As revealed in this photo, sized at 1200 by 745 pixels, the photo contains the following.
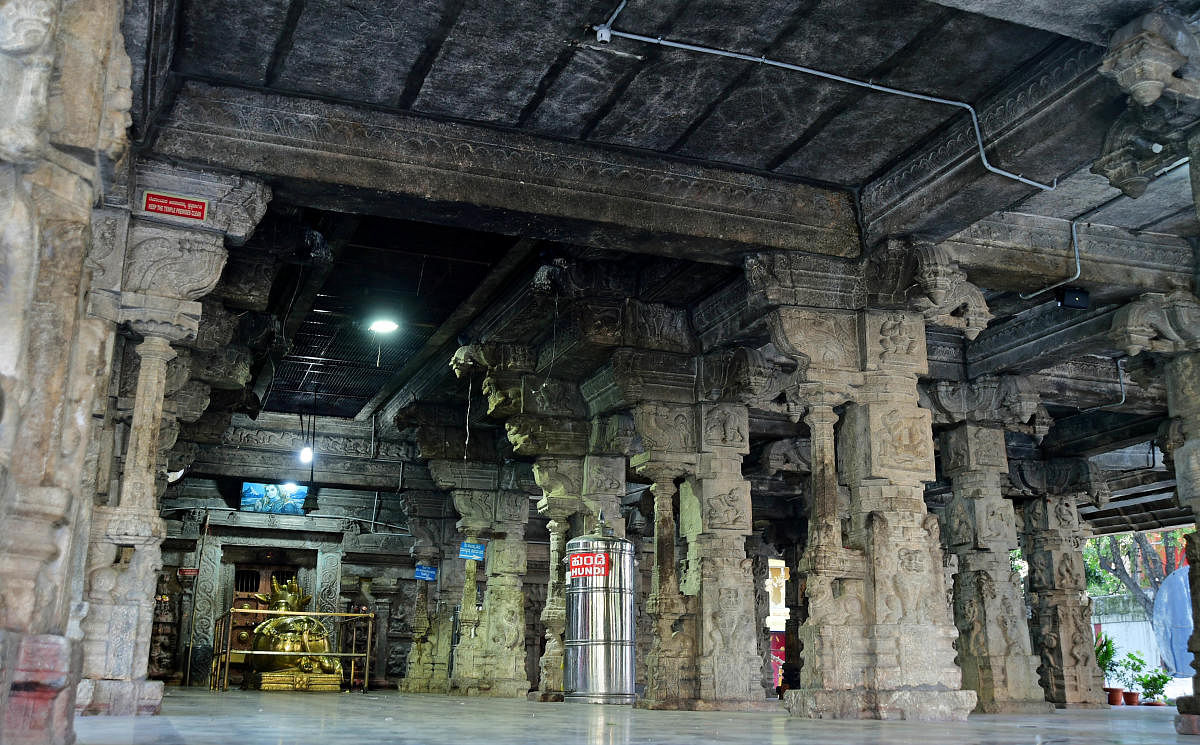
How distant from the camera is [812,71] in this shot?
746 centimetres

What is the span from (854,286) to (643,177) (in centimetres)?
220

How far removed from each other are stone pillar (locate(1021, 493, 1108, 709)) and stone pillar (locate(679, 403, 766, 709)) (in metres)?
6.07

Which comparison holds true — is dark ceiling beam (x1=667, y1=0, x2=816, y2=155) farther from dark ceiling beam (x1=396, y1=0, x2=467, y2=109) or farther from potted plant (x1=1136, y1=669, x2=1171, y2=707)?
potted plant (x1=1136, y1=669, x2=1171, y2=707)

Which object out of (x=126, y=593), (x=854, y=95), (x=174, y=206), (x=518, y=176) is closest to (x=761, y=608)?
(x=518, y=176)

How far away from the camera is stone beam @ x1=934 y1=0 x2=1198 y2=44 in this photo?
6.20 metres

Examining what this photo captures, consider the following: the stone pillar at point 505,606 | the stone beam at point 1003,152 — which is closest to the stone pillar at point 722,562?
the stone beam at point 1003,152

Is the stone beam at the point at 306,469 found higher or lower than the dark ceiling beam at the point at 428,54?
lower

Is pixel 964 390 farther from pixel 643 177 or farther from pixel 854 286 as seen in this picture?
pixel 643 177

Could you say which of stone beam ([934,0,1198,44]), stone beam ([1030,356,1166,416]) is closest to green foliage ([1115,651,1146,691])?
stone beam ([1030,356,1166,416])

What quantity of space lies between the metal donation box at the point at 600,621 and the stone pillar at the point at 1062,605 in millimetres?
7429

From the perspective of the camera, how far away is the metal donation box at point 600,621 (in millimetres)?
10586

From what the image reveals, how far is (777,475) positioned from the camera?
1733 cm

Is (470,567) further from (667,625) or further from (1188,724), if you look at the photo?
(1188,724)

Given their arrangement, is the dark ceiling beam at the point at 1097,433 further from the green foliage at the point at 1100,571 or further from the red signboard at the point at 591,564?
the green foliage at the point at 1100,571
